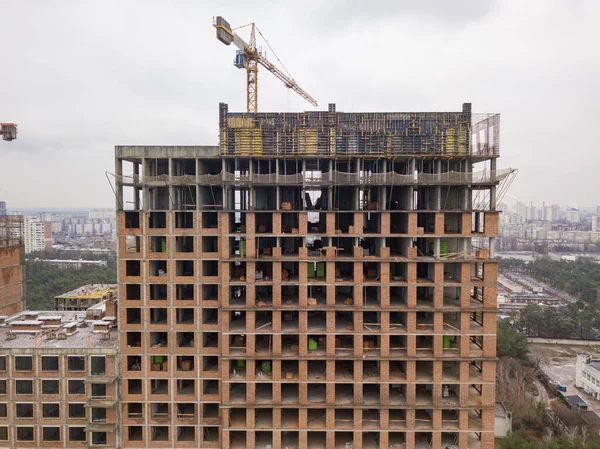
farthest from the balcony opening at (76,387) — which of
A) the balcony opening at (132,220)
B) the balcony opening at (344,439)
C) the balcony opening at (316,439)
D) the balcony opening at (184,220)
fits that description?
the balcony opening at (344,439)

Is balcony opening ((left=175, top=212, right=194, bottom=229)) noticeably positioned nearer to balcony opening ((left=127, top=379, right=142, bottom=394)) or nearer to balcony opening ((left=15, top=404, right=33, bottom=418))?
balcony opening ((left=127, top=379, right=142, bottom=394))

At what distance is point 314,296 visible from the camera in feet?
102

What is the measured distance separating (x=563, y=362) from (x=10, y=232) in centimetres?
9602

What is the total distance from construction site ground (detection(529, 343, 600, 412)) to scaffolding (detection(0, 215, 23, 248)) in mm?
83918

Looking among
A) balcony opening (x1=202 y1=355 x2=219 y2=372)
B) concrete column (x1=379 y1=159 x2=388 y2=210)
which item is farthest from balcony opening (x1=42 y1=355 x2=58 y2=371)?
concrete column (x1=379 y1=159 x2=388 y2=210)

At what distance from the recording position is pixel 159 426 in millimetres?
30250

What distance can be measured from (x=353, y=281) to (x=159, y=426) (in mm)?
21413

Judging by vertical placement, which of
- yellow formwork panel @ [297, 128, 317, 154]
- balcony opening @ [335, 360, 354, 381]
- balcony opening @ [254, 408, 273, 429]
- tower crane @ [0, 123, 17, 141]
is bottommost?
balcony opening @ [254, 408, 273, 429]

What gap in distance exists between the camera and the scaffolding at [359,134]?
28172 mm

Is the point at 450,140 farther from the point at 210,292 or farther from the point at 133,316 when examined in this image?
A: the point at 133,316

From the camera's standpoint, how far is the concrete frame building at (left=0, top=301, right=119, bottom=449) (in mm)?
29031

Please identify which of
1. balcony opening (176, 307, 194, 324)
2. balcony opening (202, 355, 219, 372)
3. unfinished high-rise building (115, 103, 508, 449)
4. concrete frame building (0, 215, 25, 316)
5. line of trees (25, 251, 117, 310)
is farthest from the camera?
line of trees (25, 251, 117, 310)

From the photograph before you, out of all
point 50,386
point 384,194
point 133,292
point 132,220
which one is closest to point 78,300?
point 50,386

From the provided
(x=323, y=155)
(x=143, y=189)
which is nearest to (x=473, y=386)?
(x=323, y=155)
